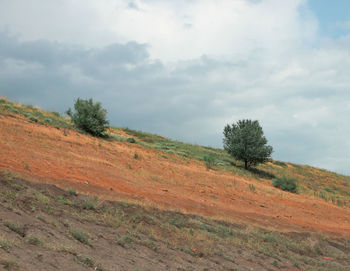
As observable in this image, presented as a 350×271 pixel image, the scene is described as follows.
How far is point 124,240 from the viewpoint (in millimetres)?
9914

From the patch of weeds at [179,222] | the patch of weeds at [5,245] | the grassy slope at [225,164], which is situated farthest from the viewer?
the grassy slope at [225,164]

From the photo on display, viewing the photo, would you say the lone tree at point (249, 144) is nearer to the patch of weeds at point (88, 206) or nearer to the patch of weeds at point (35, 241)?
the patch of weeds at point (88, 206)

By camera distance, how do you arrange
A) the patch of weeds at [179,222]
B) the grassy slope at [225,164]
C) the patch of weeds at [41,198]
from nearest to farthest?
the patch of weeds at [41,198] → the patch of weeds at [179,222] → the grassy slope at [225,164]

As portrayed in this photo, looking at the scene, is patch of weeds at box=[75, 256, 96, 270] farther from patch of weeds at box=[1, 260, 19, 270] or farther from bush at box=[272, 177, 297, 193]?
bush at box=[272, 177, 297, 193]

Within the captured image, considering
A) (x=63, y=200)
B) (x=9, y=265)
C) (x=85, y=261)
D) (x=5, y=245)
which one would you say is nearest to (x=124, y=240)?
(x=85, y=261)

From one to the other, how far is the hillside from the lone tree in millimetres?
11847

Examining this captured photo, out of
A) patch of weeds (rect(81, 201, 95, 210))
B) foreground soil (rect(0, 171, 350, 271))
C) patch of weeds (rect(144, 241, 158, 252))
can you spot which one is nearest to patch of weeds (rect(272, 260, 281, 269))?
foreground soil (rect(0, 171, 350, 271))

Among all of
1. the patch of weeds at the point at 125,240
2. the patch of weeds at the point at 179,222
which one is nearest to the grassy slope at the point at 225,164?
the patch of weeds at the point at 179,222

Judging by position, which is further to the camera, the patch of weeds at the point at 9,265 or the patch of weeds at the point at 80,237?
the patch of weeds at the point at 80,237

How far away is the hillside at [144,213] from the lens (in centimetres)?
906

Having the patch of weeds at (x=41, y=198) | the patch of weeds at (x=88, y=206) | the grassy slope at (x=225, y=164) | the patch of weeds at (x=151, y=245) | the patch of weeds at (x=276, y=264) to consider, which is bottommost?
the patch of weeds at (x=276, y=264)

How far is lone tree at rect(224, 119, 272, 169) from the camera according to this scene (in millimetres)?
41375

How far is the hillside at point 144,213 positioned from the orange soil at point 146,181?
9cm

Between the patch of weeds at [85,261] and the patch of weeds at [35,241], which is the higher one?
the patch of weeds at [35,241]
